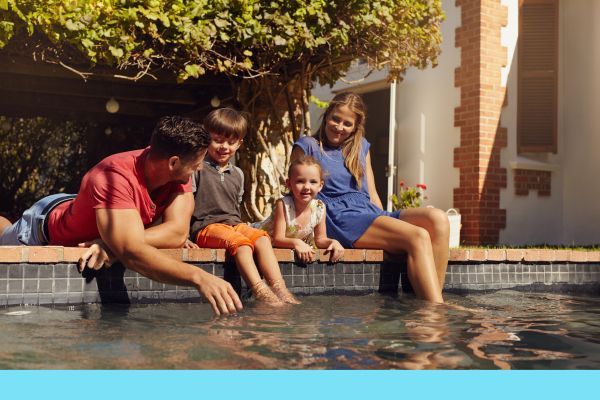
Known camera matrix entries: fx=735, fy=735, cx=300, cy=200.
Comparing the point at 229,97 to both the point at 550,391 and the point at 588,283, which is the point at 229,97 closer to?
the point at 588,283

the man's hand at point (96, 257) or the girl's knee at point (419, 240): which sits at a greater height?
the girl's knee at point (419, 240)

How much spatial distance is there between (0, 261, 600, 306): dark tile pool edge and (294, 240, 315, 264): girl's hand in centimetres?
10

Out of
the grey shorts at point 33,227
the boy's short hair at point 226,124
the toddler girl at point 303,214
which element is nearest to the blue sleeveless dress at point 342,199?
the toddler girl at point 303,214

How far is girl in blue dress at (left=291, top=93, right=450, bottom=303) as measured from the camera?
4.43m

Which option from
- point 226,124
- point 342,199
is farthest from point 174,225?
point 342,199

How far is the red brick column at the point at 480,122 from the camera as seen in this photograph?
9.72 metres

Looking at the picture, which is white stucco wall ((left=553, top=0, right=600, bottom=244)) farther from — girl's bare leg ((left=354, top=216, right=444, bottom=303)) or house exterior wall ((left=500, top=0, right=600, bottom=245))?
girl's bare leg ((left=354, top=216, right=444, bottom=303))

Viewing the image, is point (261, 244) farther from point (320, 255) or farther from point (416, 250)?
point (416, 250)

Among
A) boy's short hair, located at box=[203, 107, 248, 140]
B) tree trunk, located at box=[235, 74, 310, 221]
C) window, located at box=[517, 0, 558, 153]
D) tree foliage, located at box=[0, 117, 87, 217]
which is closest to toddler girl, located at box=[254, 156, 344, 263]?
boy's short hair, located at box=[203, 107, 248, 140]

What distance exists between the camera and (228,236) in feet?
13.7

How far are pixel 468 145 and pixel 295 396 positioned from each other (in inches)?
339

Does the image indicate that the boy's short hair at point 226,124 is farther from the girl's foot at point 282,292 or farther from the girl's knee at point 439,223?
the girl's knee at point 439,223

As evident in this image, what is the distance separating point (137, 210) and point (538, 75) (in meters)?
8.13

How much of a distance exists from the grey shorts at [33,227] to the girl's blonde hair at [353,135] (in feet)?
5.90
